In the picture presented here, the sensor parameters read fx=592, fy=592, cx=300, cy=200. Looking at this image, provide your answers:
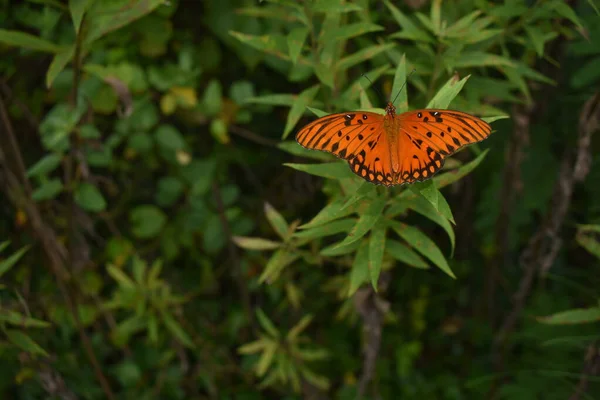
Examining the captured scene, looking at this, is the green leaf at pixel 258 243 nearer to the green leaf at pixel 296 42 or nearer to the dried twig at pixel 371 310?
the dried twig at pixel 371 310

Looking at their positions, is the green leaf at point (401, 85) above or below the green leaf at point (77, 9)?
below

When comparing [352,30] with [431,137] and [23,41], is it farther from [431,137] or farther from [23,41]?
[23,41]

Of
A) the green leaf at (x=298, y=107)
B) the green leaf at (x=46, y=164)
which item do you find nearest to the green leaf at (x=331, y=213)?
the green leaf at (x=298, y=107)

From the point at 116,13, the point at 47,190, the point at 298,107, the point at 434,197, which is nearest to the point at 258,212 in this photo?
the point at 47,190

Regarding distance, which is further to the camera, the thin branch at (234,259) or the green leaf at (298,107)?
the thin branch at (234,259)

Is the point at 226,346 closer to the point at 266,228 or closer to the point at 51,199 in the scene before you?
the point at 266,228

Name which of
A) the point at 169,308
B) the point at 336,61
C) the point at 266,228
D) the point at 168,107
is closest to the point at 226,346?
the point at 169,308
